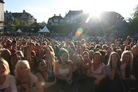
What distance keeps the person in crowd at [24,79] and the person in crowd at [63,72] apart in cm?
97

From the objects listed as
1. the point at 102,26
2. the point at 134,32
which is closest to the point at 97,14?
the point at 102,26

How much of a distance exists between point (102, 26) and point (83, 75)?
50.0 metres

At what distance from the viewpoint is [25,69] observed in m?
3.16

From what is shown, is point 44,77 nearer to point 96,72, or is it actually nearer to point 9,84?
point 9,84

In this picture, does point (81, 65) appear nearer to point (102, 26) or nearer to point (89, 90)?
point (89, 90)

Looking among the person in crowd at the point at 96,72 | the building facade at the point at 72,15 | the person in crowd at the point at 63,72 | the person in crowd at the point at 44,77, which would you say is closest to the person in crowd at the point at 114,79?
the person in crowd at the point at 96,72

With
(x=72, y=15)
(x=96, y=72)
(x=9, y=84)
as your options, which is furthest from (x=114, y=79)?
(x=72, y=15)

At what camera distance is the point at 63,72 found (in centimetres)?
418

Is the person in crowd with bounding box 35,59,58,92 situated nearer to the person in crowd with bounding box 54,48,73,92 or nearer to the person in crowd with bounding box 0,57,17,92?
the person in crowd with bounding box 54,48,73,92

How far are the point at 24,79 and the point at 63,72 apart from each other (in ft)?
4.07

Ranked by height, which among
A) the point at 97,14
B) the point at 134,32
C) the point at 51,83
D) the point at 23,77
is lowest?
the point at 51,83

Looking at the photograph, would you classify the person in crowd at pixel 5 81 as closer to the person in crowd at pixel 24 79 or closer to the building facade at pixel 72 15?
the person in crowd at pixel 24 79

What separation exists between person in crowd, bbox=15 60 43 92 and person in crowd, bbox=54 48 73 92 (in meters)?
0.97

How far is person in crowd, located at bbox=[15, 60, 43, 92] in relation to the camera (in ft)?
10.3
